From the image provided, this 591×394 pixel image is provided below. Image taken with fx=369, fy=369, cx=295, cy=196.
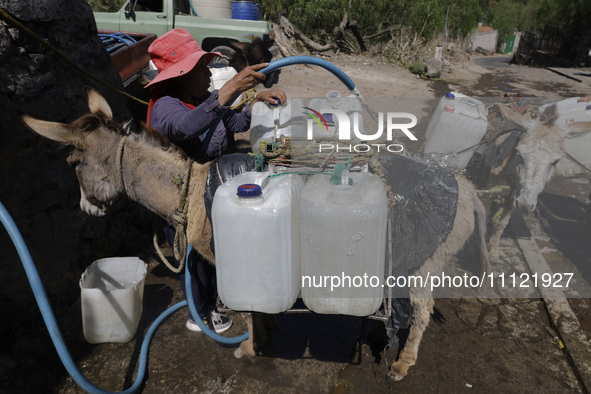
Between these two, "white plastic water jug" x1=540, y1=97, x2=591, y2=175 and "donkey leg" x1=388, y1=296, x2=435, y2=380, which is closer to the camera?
"donkey leg" x1=388, y1=296, x2=435, y2=380

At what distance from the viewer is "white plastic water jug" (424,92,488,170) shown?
3.49m

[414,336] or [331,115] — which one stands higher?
[331,115]

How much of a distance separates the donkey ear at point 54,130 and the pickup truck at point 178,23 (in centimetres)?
745

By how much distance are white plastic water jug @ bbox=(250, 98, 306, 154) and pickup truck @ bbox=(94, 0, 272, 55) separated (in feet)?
20.6

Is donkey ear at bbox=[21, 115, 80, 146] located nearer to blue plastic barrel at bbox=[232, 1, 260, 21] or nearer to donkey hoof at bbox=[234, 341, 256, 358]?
donkey hoof at bbox=[234, 341, 256, 358]

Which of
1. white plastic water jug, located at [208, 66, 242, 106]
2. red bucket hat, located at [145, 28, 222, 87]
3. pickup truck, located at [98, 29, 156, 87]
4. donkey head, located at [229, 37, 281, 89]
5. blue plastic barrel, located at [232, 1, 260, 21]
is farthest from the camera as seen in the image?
blue plastic barrel, located at [232, 1, 260, 21]

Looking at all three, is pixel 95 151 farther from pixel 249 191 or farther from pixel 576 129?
pixel 576 129

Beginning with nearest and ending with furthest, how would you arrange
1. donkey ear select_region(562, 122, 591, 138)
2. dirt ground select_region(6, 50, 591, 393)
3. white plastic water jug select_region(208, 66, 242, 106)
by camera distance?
dirt ground select_region(6, 50, 591, 393), donkey ear select_region(562, 122, 591, 138), white plastic water jug select_region(208, 66, 242, 106)

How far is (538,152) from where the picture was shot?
13.0ft

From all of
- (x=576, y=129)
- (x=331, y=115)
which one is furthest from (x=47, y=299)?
(x=576, y=129)

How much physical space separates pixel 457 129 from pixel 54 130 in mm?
3273

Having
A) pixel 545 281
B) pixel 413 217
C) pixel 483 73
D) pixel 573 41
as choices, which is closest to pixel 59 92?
pixel 413 217

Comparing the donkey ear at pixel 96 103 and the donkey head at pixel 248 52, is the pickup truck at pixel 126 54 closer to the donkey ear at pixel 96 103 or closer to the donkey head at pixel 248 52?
the donkey head at pixel 248 52

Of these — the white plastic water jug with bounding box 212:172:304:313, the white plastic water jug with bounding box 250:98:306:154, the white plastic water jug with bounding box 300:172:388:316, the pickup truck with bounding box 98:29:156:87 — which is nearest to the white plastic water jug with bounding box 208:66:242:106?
the pickup truck with bounding box 98:29:156:87
